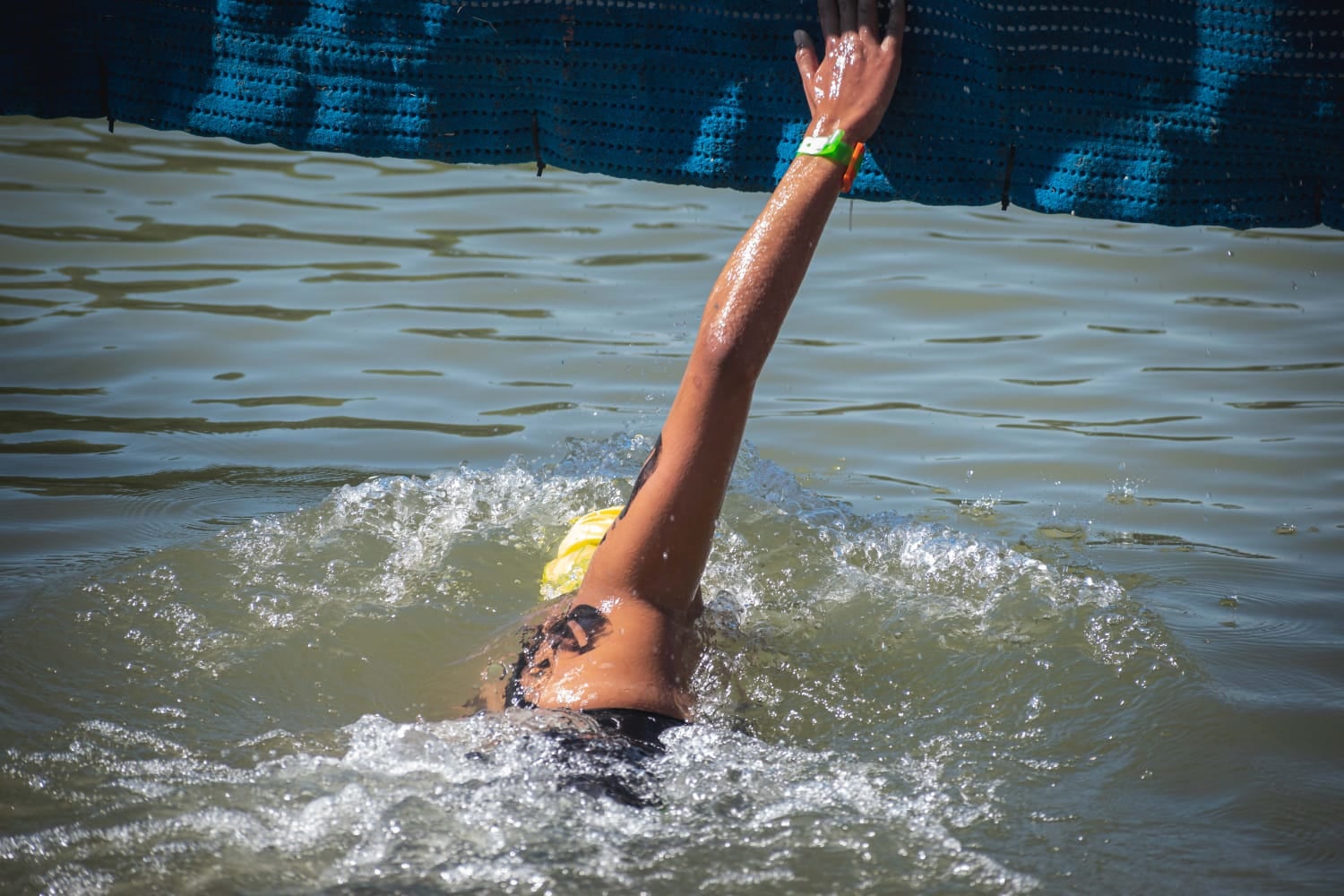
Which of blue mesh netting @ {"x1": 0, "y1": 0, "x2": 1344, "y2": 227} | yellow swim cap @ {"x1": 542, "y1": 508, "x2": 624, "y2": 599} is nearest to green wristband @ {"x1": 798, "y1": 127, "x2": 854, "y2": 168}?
blue mesh netting @ {"x1": 0, "y1": 0, "x2": 1344, "y2": 227}

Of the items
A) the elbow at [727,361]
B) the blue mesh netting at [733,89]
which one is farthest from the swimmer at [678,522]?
the blue mesh netting at [733,89]

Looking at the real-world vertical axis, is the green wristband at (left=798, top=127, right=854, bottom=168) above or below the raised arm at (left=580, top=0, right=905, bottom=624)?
above

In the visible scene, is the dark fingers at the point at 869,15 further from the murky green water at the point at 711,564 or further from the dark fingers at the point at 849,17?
the murky green water at the point at 711,564

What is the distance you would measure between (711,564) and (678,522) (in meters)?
1.49

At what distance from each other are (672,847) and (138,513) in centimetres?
310

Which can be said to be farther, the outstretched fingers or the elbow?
the outstretched fingers

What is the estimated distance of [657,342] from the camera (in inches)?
269

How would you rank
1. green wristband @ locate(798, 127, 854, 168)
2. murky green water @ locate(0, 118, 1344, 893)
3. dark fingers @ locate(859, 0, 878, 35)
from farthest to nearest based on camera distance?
1. dark fingers @ locate(859, 0, 878, 35)
2. green wristband @ locate(798, 127, 854, 168)
3. murky green water @ locate(0, 118, 1344, 893)

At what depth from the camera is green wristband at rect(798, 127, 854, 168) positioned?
138 inches

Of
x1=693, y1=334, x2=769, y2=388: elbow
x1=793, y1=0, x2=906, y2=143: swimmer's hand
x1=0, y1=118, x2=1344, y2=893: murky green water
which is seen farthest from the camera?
x1=793, y1=0, x2=906, y2=143: swimmer's hand

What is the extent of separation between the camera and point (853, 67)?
3.76 metres

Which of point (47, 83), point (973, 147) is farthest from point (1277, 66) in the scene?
point (47, 83)

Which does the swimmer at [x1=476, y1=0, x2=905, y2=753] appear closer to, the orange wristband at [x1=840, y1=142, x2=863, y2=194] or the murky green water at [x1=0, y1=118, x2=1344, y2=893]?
the orange wristband at [x1=840, y1=142, x2=863, y2=194]

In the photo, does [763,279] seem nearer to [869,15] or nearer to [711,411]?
[711,411]
